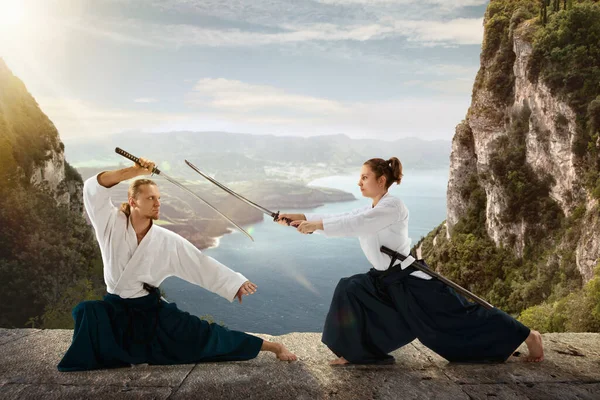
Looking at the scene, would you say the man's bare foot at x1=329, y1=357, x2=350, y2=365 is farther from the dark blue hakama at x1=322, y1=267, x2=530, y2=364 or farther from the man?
the man

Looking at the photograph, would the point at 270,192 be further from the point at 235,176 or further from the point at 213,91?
the point at 213,91

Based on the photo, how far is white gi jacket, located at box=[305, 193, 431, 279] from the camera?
3922 millimetres

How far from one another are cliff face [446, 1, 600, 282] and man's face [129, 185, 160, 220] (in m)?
35.9

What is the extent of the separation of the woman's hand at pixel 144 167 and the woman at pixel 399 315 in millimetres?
1397

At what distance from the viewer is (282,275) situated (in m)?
90.6

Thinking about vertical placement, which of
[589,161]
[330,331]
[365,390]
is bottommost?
[365,390]

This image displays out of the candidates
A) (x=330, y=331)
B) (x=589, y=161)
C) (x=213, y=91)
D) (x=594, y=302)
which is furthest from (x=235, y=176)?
(x=330, y=331)

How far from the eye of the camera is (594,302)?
19453 mm

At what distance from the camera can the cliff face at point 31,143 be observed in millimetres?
55906

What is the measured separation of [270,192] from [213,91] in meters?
66.4

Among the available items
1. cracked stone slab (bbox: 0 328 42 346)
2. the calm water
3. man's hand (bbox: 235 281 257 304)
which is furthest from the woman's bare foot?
the calm water

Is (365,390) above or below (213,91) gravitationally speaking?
below

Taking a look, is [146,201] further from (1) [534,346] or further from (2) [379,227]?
(1) [534,346]

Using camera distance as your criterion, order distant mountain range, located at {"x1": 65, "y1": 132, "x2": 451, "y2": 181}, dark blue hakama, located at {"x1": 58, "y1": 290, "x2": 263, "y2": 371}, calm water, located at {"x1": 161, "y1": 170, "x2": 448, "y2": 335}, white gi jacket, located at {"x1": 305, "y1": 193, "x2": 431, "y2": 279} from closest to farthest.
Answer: dark blue hakama, located at {"x1": 58, "y1": 290, "x2": 263, "y2": 371}, white gi jacket, located at {"x1": 305, "y1": 193, "x2": 431, "y2": 279}, calm water, located at {"x1": 161, "y1": 170, "x2": 448, "y2": 335}, distant mountain range, located at {"x1": 65, "y1": 132, "x2": 451, "y2": 181}
